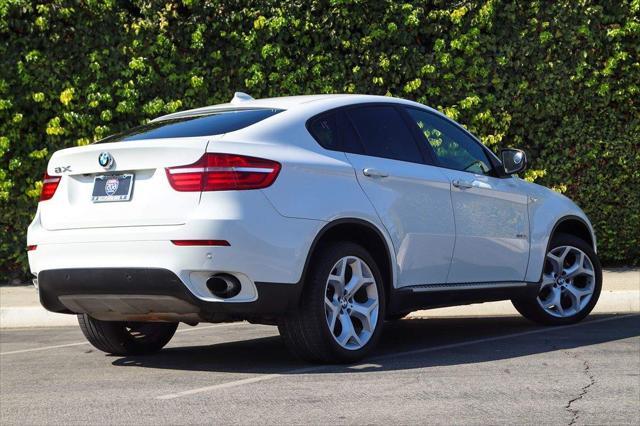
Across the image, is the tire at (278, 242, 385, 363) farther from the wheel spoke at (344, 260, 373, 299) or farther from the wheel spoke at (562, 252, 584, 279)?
the wheel spoke at (562, 252, 584, 279)

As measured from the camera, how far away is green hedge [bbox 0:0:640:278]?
39.0 feet

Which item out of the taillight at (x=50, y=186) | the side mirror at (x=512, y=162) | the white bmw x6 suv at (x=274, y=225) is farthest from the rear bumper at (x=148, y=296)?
the side mirror at (x=512, y=162)

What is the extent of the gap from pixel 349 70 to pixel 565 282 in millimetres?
4201

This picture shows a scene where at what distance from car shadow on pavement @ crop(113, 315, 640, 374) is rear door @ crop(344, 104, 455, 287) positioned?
0.54 m

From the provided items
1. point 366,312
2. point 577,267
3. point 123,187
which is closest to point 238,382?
point 366,312

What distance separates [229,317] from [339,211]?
916 mm

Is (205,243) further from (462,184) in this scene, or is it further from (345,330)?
(462,184)

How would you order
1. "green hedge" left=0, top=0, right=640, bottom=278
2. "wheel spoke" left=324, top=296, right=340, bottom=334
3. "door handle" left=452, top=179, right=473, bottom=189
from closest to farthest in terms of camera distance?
1. "wheel spoke" left=324, top=296, right=340, bottom=334
2. "door handle" left=452, top=179, right=473, bottom=189
3. "green hedge" left=0, top=0, right=640, bottom=278

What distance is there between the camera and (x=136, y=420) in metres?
5.34

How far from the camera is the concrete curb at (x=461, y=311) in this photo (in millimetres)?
10289

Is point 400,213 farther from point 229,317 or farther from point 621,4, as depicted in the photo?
point 621,4

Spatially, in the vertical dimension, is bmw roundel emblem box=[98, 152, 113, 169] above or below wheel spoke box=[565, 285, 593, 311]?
above

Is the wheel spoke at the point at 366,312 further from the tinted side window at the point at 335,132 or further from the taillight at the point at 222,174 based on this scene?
the taillight at the point at 222,174

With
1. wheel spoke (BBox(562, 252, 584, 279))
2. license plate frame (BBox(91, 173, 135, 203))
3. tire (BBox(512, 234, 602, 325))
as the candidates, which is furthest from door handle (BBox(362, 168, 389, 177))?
wheel spoke (BBox(562, 252, 584, 279))
